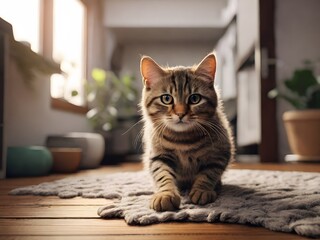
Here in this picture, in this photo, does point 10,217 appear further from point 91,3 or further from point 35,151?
point 91,3

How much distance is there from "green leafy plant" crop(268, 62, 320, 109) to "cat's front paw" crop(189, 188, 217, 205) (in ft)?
6.60

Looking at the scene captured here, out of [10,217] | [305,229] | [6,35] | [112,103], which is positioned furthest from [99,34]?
[305,229]

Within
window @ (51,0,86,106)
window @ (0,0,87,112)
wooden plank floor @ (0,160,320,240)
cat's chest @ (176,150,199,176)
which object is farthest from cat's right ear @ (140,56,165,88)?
window @ (51,0,86,106)

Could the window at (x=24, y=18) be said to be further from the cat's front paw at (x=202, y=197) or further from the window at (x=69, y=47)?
the cat's front paw at (x=202, y=197)

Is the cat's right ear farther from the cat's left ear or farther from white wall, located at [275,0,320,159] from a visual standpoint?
white wall, located at [275,0,320,159]

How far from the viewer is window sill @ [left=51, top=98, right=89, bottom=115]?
2.96 metres

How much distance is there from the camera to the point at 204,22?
4.80 meters

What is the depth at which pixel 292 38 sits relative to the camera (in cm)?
320

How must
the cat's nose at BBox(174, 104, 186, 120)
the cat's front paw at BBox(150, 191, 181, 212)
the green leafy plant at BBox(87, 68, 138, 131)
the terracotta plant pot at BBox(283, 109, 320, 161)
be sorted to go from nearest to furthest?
the cat's front paw at BBox(150, 191, 181, 212) → the cat's nose at BBox(174, 104, 186, 120) → the terracotta plant pot at BBox(283, 109, 320, 161) → the green leafy plant at BBox(87, 68, 138, 131)

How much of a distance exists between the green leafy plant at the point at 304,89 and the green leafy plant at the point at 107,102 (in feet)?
5.35

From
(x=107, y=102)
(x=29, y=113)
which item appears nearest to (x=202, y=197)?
(x=29, y=113)

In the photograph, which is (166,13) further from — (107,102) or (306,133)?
(306,133)

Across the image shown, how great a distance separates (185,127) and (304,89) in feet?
6.29

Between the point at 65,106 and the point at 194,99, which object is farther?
the point at 65,106
